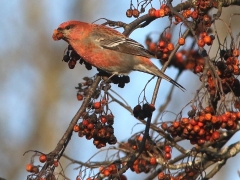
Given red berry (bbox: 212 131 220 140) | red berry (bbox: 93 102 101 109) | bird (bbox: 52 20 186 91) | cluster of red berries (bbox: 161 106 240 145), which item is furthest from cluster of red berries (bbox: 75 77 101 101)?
red berry (bbox: 212 131 220 140)

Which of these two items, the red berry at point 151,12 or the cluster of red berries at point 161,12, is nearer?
the cluster of red berries at point 161,12

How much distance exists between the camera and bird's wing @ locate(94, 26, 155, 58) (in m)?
4.91

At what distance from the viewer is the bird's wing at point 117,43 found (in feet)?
16.1

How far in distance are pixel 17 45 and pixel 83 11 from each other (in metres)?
1.74

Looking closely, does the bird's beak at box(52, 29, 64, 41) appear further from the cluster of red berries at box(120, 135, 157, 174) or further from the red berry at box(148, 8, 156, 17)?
the cluster of red berries at box(120, 135, 157, 174)

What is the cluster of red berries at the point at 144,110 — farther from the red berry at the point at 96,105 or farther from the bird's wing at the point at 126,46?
the bird's wing at the point at 126,46

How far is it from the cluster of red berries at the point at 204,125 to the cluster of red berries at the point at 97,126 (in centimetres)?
46

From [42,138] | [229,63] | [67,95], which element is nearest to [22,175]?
[42,138]

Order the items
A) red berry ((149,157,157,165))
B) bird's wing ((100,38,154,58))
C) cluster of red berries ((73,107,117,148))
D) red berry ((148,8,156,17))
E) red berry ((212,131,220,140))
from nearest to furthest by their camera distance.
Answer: cluster of red berries ((73,107,117,148)) < red berry ((212,131,220,140)) < red berry ((148,8,156,17)) < red berry ((149,157,157,165)) < bird's wing ((100,38,154,58))

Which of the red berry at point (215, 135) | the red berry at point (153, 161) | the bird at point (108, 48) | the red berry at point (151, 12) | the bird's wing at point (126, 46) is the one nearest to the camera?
the red berry at point (215, 135)

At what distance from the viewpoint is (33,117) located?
13023mm

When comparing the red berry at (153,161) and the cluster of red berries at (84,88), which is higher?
the cluster of red berries at (84,88)

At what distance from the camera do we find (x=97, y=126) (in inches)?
138

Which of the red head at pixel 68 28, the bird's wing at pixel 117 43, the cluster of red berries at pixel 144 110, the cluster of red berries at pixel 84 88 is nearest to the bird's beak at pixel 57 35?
the red head at pixel 68 28
